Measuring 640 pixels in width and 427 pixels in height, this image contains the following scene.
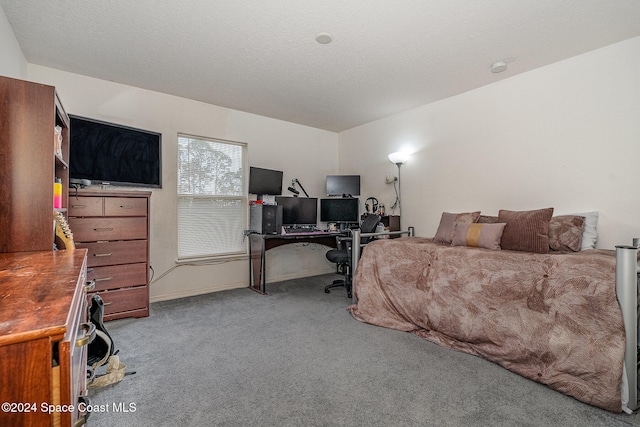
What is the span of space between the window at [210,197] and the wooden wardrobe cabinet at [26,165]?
A: 2157mm

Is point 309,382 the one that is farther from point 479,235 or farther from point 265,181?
point 265,181

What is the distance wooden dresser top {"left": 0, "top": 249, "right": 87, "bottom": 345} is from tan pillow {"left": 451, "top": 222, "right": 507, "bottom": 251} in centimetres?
275

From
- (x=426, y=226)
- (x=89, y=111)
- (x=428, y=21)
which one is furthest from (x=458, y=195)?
(x=89, y=111)

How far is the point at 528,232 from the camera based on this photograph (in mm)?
2482

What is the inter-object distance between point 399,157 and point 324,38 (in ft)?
6.75

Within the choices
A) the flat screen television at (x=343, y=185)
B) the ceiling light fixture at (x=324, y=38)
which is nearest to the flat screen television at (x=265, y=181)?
the flat screen television at (x=343, y=185)

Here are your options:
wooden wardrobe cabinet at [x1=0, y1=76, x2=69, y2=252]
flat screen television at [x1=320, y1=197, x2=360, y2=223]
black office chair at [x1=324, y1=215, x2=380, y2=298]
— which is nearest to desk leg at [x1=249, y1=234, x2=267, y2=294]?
black office chair at [x1=324, y1=215, x2=380, y2=298]

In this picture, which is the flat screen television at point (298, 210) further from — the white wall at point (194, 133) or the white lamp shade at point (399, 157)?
the white lamp shade at point (399, 157)

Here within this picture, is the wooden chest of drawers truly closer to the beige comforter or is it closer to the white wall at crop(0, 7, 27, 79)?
the white wall at crop(0, 7, 27, 79)

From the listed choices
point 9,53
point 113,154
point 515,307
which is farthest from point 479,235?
point 9,53

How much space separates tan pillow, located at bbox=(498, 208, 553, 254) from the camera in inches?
94.9

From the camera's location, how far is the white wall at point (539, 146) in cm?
245

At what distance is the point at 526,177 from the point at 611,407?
6.68ft

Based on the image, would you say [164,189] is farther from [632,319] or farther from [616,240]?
[616,240]
